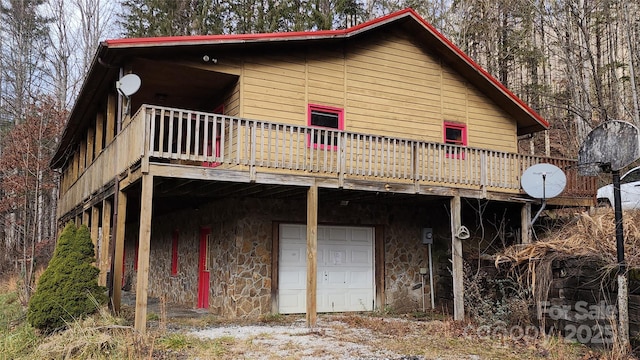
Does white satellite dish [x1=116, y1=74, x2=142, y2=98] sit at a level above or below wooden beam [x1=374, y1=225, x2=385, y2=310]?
above

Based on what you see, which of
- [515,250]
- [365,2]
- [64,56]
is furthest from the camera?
[64,56]

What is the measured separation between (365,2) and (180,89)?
1636 centimetres

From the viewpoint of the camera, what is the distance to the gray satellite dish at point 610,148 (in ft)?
27.5

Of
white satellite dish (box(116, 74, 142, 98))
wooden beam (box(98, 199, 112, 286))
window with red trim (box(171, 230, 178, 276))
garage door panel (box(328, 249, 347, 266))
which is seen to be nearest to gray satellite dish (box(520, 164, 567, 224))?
garage door panel (box(328, 249, 347, 266))

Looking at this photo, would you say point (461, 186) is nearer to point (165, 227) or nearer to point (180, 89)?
point (180, 89)

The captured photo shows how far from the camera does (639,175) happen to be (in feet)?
41.7

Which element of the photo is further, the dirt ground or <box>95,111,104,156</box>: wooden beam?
<box>95,111,104,156</box>: wooden beam

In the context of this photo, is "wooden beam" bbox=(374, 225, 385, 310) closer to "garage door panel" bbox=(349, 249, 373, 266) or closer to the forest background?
"garage door panel" bbox=(349, 249, 373, 266)

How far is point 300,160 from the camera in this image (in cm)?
1241

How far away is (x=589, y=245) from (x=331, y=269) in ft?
20.9

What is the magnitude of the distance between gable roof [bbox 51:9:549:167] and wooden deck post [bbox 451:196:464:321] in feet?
14.8

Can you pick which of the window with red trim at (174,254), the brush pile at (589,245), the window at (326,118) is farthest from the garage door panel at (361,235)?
the window with red trim at (174,254)

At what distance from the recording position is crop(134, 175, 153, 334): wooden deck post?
888 cm

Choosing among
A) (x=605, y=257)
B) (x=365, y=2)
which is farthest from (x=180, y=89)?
(x=365, y=2)
